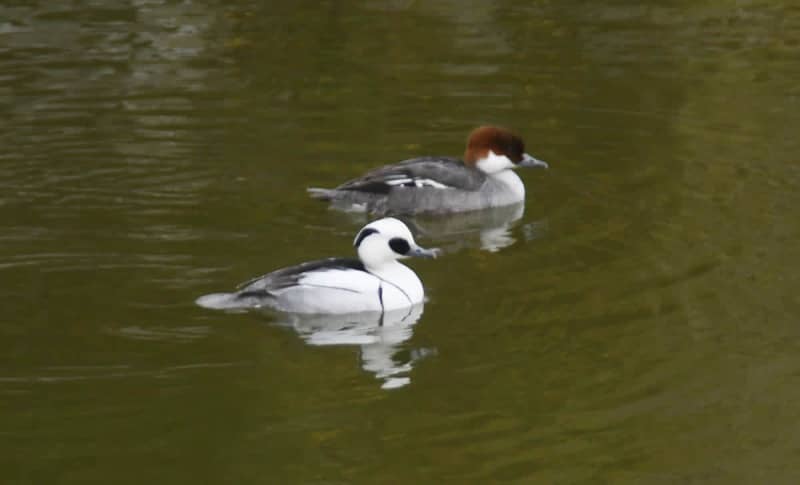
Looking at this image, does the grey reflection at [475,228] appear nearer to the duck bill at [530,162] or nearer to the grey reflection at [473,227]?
the grey reflection at [473,227]

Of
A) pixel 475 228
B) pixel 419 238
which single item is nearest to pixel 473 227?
pixel 475 228

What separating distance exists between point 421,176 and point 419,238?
2.37ft

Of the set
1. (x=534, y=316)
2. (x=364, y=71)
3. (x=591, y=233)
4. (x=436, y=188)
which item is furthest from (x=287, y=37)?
(x=534, y=316)

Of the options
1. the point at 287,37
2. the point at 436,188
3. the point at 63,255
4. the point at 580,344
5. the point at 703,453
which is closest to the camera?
the point at 703,453

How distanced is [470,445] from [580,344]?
167 cm

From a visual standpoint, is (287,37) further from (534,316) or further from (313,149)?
(534,316)

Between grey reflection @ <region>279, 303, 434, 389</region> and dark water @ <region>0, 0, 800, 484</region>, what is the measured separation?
Result: 0.13 ft

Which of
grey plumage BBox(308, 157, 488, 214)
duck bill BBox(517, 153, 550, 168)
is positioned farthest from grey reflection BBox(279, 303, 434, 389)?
duck bill BBox(517, 153, 550, 168)

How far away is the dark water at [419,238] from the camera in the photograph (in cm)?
934

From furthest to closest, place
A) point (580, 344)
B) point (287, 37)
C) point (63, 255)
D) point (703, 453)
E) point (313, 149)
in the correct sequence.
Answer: point (287, 37), point (313, 149), point (63, 255), point (580, 344), point (703, 453)

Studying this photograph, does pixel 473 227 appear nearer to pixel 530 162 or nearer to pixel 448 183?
pixel 448 183

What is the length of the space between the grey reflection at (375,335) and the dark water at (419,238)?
0.04 meters

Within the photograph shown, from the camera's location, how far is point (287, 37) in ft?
64.2

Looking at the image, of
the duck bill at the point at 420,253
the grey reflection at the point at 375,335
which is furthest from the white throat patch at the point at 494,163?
the grey reflection at the point at 375,335
